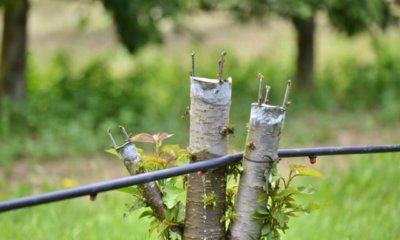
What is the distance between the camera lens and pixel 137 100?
30.6 feet

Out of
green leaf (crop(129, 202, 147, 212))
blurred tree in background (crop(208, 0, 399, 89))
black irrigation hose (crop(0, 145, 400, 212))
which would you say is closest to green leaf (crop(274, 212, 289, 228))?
black irrigation hose (crop(0, 145, 400, 212))

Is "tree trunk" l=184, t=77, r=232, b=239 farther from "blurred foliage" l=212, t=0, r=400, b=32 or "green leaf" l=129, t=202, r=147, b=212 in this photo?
"blurred foliage" l=212, t=0, r=400, b=32

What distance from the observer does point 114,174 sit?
23.8ft

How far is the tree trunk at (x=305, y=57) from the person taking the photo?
10.8 meters

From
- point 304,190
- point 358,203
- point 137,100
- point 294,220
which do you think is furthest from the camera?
point 137,100

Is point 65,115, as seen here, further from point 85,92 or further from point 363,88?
point 363,88

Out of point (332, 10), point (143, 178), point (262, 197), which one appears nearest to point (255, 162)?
point (262, 197)

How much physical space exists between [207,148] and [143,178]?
351mm

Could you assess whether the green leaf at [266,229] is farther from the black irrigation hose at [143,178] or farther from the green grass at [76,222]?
the green grass at [76,222]

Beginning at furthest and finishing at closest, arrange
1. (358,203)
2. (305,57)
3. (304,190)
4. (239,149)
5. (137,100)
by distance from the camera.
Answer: (305,57), (137,100), (239,149), (358,203), (304,190)

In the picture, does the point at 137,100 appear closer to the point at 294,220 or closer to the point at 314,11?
the point at 314,11

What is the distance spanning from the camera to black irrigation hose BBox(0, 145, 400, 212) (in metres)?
2.40

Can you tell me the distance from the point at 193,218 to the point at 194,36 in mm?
6821

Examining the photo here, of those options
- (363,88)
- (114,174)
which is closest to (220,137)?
(114,174)
